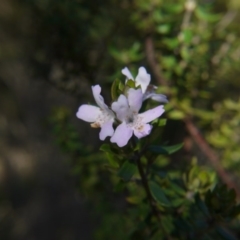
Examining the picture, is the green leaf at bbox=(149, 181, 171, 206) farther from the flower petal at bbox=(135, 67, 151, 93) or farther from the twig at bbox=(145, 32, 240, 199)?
the twig at bbox=(145, 32, 240, 199)

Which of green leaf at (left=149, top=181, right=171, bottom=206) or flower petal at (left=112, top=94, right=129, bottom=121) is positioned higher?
flower petal at (left=112, top=94, right=129, bottom=121)

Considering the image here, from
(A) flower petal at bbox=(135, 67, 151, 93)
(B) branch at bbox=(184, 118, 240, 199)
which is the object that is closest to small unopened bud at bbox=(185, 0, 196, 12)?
(B) branch at bbox=(184, 118, 240, 199)

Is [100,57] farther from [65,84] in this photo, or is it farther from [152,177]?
[152,177]

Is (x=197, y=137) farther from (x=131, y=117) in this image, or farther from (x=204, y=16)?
(x=131, y=117)

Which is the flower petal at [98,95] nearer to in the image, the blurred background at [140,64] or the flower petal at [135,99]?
the flower petal at [135,99]

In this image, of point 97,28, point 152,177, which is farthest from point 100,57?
point 152,177
